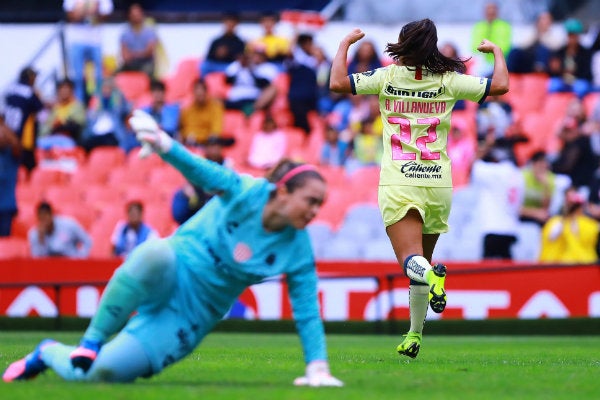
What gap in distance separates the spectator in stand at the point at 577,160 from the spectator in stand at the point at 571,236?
127 centimetres

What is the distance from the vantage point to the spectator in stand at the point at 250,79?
65.6 ft

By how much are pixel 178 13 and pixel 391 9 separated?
4184 mm

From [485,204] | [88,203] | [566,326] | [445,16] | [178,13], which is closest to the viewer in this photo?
[566,326]

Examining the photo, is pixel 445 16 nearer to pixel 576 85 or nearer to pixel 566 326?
pixel 576 85

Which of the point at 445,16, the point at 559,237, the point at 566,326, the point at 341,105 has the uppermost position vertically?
the point at 445,16

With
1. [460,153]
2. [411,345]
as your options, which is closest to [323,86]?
[460,153]

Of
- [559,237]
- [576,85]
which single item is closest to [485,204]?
[559,237]

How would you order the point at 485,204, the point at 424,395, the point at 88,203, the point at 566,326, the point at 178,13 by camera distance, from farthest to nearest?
the point at 178,13 → the point at 88,203 → the point at 485,204 → the point at 566,326 → the point at 424,395

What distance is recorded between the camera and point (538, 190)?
1684 cm

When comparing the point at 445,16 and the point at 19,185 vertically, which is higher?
the point at 445,16

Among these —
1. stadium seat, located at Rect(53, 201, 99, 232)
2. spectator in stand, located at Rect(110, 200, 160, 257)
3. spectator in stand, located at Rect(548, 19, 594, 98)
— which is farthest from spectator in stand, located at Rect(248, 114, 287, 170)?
spectator in stand, located at Rect(548, 19, 594, 98)

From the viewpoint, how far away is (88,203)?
1883 cm

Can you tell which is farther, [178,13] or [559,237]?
[178,13]

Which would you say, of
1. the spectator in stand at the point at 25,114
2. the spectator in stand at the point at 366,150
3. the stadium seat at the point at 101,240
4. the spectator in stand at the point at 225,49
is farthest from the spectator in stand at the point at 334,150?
the spectator in stand at the point at 25,114
